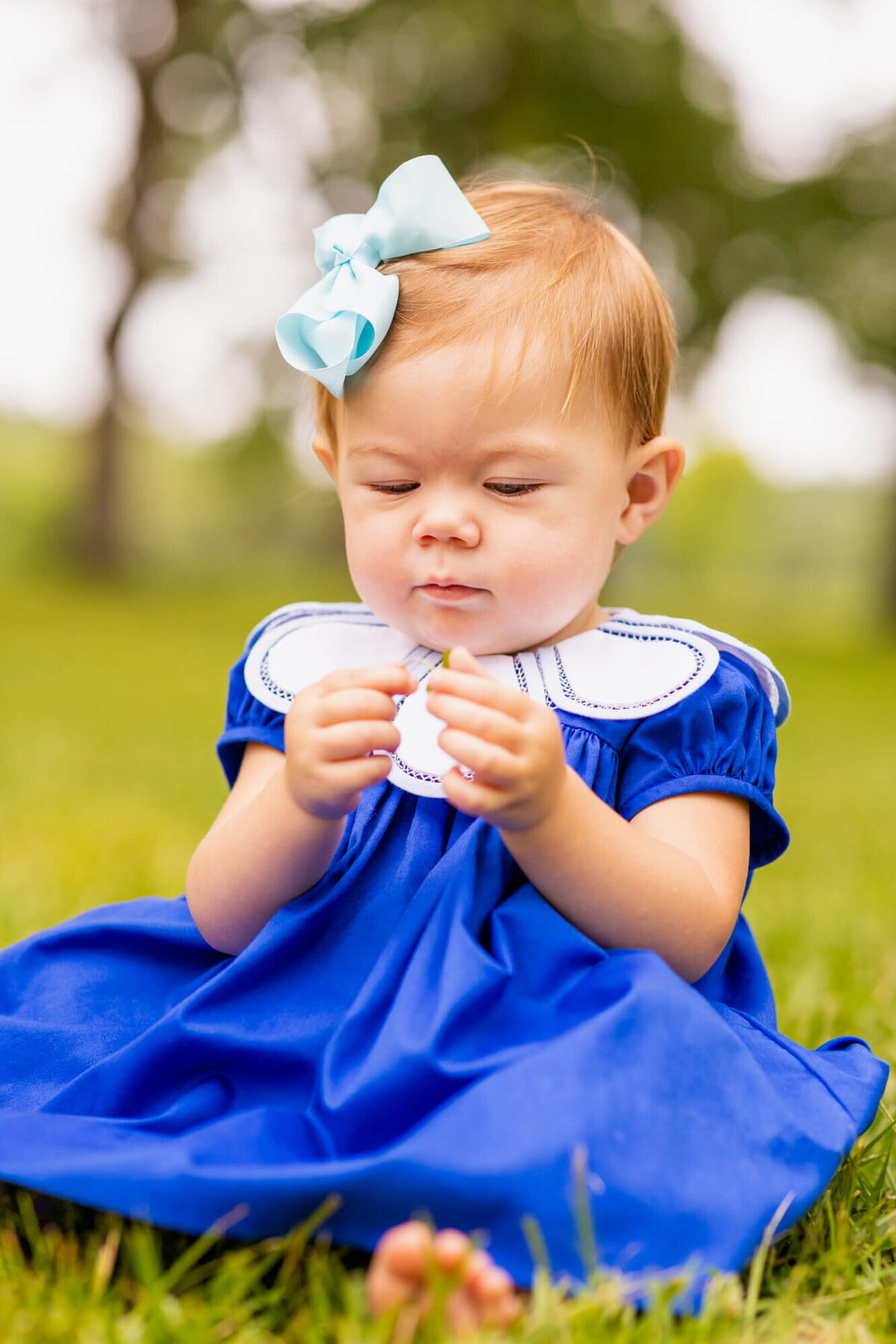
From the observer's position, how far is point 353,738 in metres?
1.26

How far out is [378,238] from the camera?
154cm

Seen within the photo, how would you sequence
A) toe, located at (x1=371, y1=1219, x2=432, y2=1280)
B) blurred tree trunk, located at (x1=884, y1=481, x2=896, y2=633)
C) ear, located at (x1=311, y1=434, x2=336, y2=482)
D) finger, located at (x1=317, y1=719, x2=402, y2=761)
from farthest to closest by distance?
1. blurred tree trunk, located at (x1=884, y1=481, x2=896, y2=633)
2. ear, located at (x1=311, y1=434, x2=336, y2=482)
3. finger, located at (x1=317, y1=719, x2=402, y2=761)
4. toe, located at (x1=371, y1=1219, x2=432, y2=1280)

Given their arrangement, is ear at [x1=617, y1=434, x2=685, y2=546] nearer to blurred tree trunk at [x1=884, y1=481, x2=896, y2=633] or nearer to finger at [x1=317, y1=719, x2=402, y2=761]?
finger at [x1=317, y1=719, x2=402, y2=761]

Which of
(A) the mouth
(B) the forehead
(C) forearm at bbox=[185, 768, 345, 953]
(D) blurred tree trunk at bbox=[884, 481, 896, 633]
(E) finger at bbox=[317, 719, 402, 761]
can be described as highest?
(B) the forehead

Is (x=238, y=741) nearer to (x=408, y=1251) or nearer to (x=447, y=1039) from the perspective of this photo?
(x=447, y=1039)

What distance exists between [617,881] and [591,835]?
2.6 inches

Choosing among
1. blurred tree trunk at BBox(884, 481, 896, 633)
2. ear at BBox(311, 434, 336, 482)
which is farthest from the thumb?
blurred tree trunk at BBox(884, 481, 896, 633)

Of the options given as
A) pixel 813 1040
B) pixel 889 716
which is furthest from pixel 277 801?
pixel 889 716

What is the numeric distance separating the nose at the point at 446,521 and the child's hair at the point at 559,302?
168mm

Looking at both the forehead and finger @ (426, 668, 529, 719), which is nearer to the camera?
finger @ (426, 668, 529, 719)

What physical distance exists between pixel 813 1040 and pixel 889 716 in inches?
273

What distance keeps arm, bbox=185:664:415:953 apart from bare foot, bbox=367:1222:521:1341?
0.44 metres

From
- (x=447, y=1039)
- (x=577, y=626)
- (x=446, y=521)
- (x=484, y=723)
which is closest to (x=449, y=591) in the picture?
(x=446, y=521)

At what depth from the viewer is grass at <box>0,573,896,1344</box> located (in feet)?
3.52
